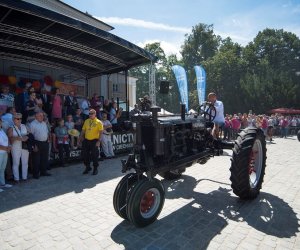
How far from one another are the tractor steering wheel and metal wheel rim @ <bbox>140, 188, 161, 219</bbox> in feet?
8.08

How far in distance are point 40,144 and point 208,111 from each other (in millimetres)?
4734

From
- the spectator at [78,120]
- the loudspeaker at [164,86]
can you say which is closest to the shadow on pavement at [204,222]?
the loudspeaker at [164,86]

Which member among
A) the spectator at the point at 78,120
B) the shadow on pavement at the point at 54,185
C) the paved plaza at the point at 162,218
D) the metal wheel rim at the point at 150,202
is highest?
the spectator at the point at 78,120

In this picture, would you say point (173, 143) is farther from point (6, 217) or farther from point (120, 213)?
point (6, 217)

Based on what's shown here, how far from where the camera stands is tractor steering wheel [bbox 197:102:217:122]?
6.11 metres

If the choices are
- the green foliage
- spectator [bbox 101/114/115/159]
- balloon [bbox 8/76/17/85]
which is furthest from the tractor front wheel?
the green foliage

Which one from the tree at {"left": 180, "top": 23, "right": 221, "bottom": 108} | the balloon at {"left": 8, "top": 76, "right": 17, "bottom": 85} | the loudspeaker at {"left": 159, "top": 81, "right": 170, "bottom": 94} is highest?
the tree at {"left": 180, "top": 23, "right": 221, "bottom": 108}

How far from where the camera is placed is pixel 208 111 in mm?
6367

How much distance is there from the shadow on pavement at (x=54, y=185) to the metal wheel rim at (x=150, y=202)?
7.90 ft

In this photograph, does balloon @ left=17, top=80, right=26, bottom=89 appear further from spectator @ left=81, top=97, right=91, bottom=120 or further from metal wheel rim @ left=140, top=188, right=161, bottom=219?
metal wheel rim @ left=140, top=188, right=161, bottom=219

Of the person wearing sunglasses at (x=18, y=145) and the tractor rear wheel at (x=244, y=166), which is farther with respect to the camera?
the person wearing sunglasses at (x=18, y=145)

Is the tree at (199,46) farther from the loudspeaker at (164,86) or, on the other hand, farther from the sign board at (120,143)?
the loudspeaker at (164,86)

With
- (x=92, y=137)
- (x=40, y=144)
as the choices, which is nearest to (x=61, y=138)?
(x=40, y=144)

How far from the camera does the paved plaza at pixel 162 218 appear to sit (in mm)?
3688
